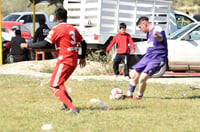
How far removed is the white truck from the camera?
2094cm

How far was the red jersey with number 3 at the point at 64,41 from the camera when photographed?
10.1 m

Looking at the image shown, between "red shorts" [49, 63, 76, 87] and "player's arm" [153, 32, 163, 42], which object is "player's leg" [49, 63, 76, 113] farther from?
"player's arm" [153, 32, 163, 42]

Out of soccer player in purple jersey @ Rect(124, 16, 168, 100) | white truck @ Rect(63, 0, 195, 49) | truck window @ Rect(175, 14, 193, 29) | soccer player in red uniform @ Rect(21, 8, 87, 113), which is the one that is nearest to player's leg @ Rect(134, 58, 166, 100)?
soccer player in purple jersey @ Rect(124, 16, 168, 100)

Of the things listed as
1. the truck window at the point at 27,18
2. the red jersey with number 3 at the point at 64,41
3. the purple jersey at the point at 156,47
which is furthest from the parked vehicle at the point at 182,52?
the truck window at the point at 27,18

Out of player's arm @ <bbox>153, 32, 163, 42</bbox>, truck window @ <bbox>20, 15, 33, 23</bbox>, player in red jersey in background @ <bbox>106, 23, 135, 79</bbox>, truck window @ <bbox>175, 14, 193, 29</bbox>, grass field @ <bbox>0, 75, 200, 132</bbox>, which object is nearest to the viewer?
grass field @ <bbox>0, 75, 200, 132</bbox>

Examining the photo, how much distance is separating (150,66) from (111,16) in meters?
9.63

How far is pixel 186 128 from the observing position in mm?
8617

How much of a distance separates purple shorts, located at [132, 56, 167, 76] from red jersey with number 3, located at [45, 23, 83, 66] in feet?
6.27

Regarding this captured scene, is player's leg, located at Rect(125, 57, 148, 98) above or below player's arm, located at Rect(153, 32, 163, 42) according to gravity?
below

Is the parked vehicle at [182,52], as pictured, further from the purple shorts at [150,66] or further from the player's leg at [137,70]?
the purple shorts at [150,66]

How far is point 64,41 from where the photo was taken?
10.1 m

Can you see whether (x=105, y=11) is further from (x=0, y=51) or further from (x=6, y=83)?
(x=6, y=83)

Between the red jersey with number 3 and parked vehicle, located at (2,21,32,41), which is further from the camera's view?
parked vehicle, located at (2,21,32,41)

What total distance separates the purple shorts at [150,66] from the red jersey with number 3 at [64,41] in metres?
1.91
